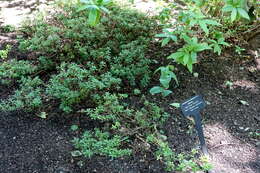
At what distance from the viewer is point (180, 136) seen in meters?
2.64

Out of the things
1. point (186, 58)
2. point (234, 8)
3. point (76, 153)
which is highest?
point (234, 8)

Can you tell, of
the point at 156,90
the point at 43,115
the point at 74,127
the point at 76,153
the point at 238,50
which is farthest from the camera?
the point at 238,50

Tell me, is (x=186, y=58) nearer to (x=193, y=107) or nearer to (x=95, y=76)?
→ (x=193, y=107)

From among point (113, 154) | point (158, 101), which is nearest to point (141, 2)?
point (158, 101)

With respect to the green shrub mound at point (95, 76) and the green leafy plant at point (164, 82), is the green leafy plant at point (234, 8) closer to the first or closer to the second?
the green leafy plant at point (164, 82)

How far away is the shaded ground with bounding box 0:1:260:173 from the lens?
236cm

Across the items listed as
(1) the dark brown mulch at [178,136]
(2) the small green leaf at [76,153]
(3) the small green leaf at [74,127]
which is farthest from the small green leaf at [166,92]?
(2) the small green leaf at [76,153]

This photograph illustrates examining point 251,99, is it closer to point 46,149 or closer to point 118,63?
point 118,63

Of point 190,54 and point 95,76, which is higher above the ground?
point 190,54

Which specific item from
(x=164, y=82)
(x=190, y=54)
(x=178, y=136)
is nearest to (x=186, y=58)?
(x=190, y=54)

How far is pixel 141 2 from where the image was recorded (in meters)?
4.71

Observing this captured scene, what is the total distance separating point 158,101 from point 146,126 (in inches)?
16.7

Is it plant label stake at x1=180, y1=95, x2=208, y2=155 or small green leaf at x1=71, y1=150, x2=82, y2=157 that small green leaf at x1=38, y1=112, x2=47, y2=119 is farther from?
plant label stake at x1=180, y1=95, x2=208, y2=155

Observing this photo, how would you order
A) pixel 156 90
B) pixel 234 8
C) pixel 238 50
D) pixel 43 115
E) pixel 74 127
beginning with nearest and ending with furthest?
pixel 234 8 < pixel 74 127 < pixel 43 115 < pixel 156 90 < pixel 238 50
